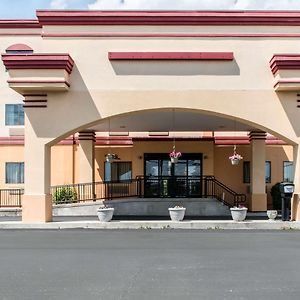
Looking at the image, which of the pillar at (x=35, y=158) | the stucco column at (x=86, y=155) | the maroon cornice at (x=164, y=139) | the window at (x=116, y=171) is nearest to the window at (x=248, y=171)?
the maroon cornice at (x=164, y=139)

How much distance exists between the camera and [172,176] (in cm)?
2678

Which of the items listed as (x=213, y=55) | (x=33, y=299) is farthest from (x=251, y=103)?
(x=33, y=299)

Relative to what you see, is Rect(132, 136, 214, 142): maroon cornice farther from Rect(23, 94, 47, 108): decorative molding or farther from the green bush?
Rect(23, 94, 47, 108): decorative molding

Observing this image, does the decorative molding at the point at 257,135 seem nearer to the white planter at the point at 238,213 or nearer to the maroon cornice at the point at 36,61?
the white planter at the point at 238,213

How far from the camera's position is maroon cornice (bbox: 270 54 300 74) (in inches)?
701

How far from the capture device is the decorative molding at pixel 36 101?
18.4 m

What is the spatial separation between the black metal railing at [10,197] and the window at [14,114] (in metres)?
4.74

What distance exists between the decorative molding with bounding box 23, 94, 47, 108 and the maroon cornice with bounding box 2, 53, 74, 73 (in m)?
1.12

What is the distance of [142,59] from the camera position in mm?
18562

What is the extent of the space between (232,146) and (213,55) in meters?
10.2

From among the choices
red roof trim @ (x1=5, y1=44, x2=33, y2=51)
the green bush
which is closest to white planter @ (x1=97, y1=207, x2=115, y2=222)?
the green bush

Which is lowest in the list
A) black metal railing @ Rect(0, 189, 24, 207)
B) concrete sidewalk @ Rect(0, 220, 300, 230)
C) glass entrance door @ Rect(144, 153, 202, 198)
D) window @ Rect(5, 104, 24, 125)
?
concrete sidewalk @ Rect(0, 220, 300, 230)

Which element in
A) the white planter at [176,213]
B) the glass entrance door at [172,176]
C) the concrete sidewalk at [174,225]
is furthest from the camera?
the glass entrance door at [172,176]

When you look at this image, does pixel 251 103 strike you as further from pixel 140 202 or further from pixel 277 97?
pixel 140 202
